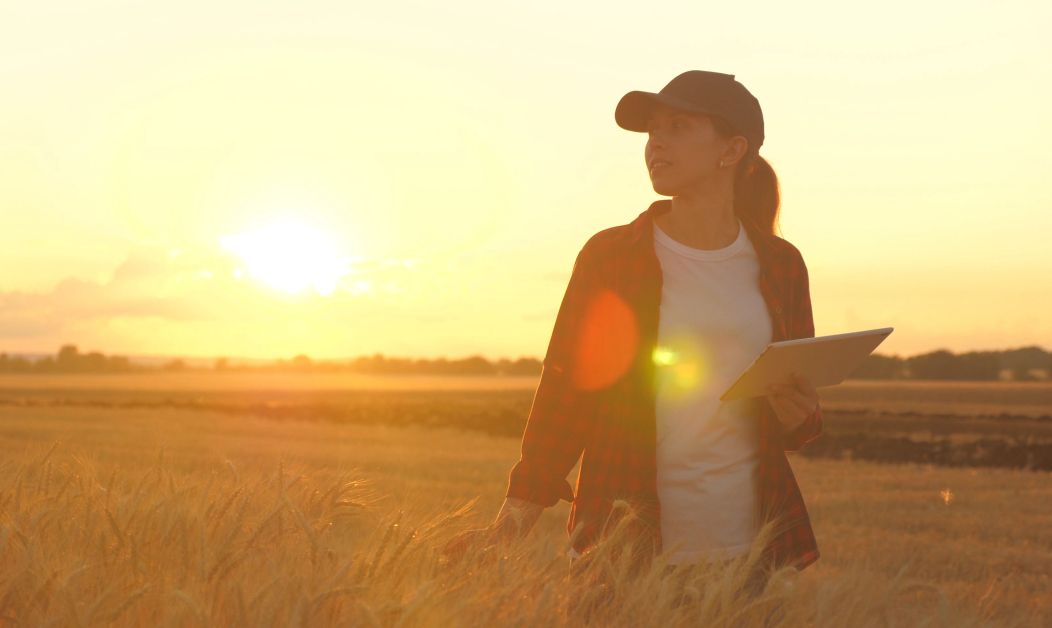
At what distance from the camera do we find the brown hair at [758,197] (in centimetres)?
360

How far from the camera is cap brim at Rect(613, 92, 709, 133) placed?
3.25 metres

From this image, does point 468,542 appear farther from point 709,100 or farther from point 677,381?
point 709,100

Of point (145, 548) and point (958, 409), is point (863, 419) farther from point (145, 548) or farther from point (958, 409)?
point (145, 548)

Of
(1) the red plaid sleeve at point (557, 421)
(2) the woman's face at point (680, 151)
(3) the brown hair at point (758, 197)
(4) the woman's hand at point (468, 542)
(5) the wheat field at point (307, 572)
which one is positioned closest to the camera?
(5) the wheat field at point (307, 572)

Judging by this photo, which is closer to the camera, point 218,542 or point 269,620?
point 269,620

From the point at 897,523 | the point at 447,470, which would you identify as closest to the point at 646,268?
the point at 897,523

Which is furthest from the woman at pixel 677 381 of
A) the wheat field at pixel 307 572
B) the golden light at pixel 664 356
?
the wheat field at pixel 307 572

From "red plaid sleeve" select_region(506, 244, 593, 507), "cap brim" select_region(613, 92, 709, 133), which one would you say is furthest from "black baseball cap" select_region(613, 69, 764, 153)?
"red plaid sleeve" select_region(506, 244, 593, 507)

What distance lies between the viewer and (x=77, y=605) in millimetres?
2324

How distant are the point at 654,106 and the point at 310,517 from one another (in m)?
1.55

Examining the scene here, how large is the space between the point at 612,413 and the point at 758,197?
0.88 metres

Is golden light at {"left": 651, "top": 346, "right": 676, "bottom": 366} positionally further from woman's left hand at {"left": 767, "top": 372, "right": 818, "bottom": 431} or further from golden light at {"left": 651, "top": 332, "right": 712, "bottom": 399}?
woman's left hand at {"left": 767, "top": 372, "right": 818, "bottom": 431}

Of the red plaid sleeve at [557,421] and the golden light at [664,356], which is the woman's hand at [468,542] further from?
the golden light at [664,356]

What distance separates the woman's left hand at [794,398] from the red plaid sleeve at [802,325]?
11cm
